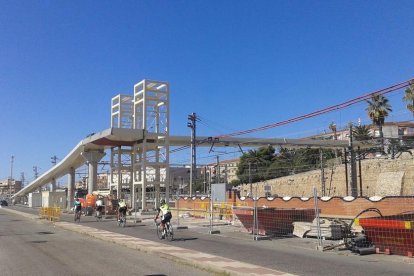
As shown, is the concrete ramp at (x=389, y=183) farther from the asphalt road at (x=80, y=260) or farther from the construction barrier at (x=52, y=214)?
the asphalt road at (x=80, y=260)

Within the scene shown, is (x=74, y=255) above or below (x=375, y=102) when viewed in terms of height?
below

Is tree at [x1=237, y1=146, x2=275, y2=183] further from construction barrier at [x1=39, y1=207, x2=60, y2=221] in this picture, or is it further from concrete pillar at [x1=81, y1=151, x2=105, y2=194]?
construction barrier at [x1=39, y1=207, x2=60, y2=221]

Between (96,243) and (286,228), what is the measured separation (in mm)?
8457

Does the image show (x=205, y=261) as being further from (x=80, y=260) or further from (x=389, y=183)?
(x=389, y=183)

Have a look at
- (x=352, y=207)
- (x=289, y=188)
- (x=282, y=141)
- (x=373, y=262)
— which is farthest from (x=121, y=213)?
(x=289, y=188)

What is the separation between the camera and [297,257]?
14438 millimetres

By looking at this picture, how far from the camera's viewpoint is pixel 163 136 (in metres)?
48.1

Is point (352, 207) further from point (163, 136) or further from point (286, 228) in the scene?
point (163, 136)

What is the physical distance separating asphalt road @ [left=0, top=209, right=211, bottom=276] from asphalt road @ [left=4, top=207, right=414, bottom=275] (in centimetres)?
247

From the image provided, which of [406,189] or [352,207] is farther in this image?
[406,189]

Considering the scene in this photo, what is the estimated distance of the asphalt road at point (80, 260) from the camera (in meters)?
11.6

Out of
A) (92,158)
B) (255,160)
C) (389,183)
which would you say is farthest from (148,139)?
(255,160)

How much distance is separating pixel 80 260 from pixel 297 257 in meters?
6.42

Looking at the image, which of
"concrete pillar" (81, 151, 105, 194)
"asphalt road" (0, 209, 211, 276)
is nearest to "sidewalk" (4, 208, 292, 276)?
"asphalt road" (0, 209, 211, 276)
